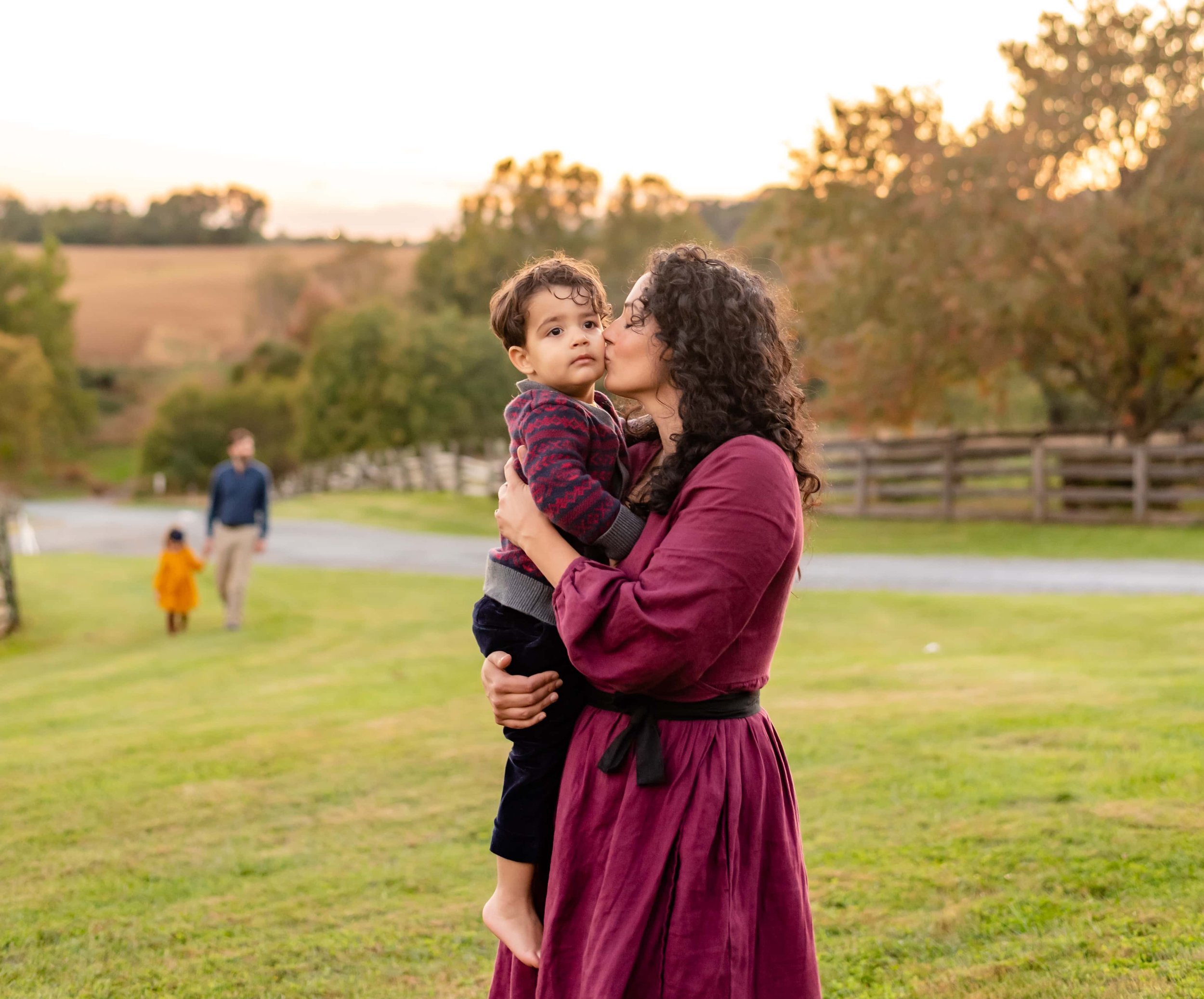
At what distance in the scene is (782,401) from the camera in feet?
7.27

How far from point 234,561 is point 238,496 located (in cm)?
75

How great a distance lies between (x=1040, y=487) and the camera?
70.3ft

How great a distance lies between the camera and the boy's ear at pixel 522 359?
2541mm

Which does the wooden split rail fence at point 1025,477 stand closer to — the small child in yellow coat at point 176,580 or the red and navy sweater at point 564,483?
the small child in yellow coat at point 176,580

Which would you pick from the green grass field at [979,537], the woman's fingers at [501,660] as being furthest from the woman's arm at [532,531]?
the green grass field at [979,537]

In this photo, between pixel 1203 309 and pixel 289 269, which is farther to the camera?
pixel 289 269

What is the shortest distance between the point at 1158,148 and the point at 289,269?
67597 mm

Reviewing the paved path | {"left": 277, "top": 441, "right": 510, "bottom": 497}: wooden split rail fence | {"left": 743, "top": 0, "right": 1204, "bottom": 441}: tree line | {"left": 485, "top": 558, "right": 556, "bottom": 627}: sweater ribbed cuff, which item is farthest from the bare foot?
{"left": 277, "top": 441, "right": 510, "bottom": 497}: wooden split rail fence

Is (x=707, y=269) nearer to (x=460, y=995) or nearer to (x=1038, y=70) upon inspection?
(x=460, y=995)

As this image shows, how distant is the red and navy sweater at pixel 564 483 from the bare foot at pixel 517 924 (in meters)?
0.59

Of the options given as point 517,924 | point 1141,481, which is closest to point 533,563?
point 517,924

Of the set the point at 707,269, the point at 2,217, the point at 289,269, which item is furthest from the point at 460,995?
the point at 2,217

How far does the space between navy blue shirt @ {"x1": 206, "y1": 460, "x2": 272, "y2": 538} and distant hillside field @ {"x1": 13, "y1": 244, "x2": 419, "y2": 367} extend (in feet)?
219

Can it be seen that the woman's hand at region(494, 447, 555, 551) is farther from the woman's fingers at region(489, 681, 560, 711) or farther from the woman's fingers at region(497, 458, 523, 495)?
the woman's fingers at region(489, 681, 560, 711)
